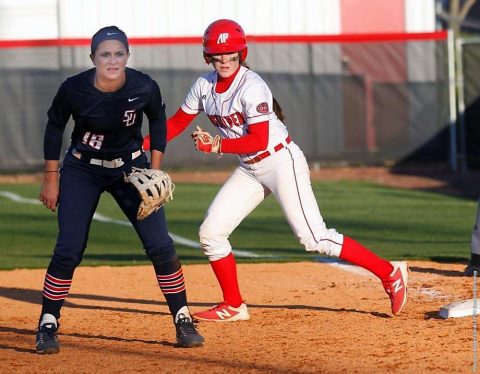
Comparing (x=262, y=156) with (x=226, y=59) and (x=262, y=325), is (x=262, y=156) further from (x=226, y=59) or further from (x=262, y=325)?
(x=262, y=325)

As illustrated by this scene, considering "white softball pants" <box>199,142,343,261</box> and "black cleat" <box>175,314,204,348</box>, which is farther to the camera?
"white softball pants" <box>199,142,343,261</box>

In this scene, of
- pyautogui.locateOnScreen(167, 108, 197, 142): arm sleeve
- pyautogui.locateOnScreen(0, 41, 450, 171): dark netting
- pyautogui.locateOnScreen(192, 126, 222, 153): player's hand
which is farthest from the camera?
pyautogui.locateOnScreen(0, 41, 450, 171): dark netting

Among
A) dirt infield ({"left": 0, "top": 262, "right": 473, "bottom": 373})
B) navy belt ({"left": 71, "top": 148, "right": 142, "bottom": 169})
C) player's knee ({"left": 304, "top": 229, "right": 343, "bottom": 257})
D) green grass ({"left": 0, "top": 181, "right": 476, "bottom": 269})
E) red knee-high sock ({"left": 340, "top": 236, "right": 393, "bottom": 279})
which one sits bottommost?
green grass ({"left": 0, "top": 181, "right": 476, "bottom": 269})

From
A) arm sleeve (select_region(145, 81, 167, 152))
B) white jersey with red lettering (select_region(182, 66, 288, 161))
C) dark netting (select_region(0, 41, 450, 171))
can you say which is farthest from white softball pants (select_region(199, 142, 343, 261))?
dark netting (select_region(0, 41, 450, 171))

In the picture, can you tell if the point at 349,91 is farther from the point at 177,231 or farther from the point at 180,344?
the point at 180,344

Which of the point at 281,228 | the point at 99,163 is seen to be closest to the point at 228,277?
the point at 99,163

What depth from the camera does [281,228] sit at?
45.8 ft

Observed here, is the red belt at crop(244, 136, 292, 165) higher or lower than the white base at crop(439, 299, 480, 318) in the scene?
higher

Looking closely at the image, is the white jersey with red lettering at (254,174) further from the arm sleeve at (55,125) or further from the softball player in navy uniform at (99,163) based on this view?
the arm sleeve at (55,125)

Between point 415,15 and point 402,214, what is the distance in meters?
12.8

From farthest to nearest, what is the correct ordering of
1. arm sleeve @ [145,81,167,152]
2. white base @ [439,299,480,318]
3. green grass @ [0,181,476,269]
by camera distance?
green grass @ [0,181,476,269]
white base @ [439,299,480,318]
arm sleeve @ [145,81,167,152]

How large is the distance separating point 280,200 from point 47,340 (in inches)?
68.4

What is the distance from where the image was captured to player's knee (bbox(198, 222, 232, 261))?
760 cm

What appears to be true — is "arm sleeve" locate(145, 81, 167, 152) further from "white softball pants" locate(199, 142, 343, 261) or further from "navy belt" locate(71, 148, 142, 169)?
"white softball pants" locate(199, 142, 343, 261)
